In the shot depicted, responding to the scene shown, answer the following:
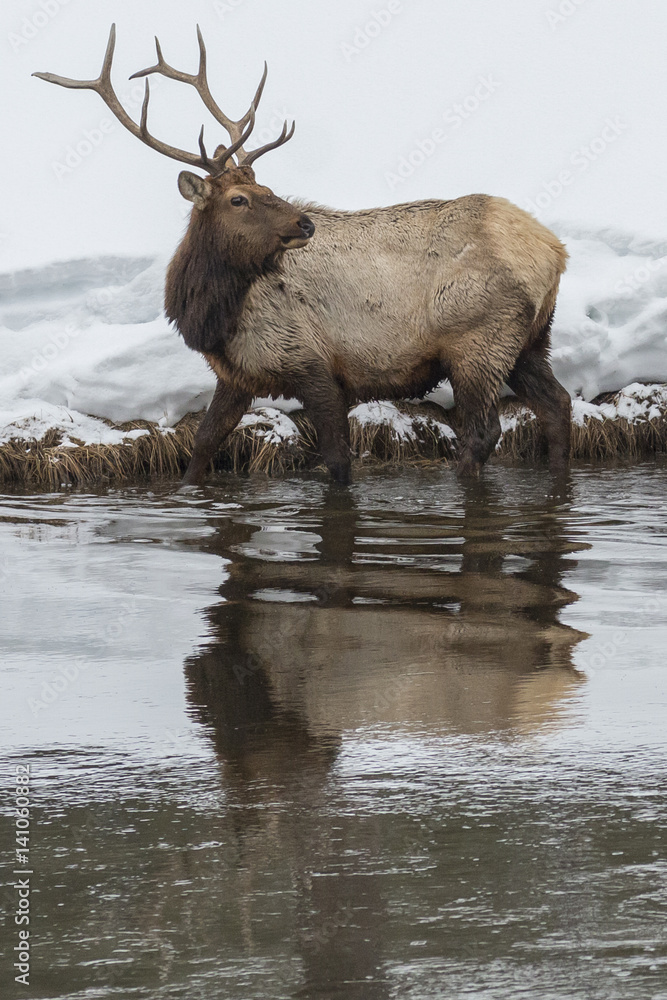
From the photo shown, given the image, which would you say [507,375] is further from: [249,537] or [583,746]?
[583,746]

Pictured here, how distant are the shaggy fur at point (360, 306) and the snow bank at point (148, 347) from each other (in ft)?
3.74

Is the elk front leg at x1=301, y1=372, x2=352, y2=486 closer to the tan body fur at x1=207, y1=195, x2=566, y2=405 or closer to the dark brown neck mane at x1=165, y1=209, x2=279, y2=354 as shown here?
the tan body fur at x1=207, y1=195, x2=566, y2=405

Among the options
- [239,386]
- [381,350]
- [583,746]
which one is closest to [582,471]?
[381,350]

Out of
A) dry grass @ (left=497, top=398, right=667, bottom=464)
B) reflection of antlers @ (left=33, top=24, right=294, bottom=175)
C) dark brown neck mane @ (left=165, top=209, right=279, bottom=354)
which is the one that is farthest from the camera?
dry grass @ (left=497, top=398, right=667, bottom=464)

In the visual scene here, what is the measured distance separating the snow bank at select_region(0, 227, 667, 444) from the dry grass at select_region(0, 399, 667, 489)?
11 centimetres

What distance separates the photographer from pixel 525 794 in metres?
3.17

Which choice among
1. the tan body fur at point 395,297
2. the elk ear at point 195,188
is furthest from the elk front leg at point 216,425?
the elk ear at point 195,188

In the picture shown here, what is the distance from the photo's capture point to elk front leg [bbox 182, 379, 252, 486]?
964 cm

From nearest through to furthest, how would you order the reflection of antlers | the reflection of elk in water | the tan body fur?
the reflection of elk in water → the reflection of antlers → the tan body fur

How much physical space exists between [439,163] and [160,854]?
1941 cm

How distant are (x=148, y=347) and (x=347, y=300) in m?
2.33

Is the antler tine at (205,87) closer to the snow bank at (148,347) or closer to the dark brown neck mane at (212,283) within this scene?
the dark brown neck mane at (212,283)

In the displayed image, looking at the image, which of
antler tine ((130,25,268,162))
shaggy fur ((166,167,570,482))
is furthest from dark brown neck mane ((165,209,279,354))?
antler tine ((130,25,268,162))

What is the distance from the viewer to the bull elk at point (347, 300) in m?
9.23
